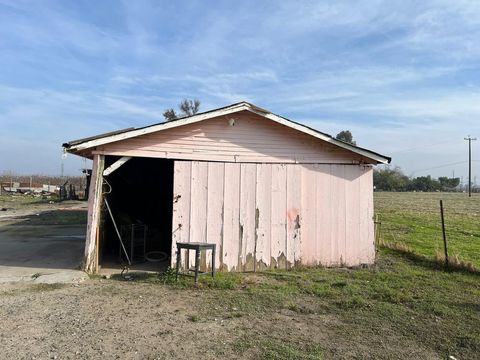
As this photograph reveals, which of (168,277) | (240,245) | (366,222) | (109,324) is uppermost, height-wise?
(366,222)

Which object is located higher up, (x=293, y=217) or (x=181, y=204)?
(x=181, y=204)

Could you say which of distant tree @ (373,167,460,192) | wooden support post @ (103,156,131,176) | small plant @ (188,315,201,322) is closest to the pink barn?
wooden support post @ (103,156,131,176)

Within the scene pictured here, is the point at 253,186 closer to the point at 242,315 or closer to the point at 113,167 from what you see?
the point at 113,167

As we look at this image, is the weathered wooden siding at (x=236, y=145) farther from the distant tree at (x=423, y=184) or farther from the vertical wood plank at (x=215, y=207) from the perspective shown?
the distant tree at (x=423, y=184)

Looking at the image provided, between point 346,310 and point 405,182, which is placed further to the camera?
point 405,182

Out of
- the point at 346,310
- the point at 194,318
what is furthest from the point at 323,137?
the point at 194,318

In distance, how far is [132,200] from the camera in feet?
45.1

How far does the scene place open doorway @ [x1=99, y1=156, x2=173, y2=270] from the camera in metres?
10.9

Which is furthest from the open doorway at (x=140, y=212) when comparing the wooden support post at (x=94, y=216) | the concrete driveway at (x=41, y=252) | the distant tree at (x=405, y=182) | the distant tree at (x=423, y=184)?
the distant tree at (x=423, y=184)

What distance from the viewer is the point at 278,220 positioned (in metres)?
9.48

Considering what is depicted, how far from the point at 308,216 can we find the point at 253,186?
4.92 feet

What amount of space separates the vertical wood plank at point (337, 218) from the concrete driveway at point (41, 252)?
5464 millimetres

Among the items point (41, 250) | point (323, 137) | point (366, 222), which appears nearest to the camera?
point (323, 137)

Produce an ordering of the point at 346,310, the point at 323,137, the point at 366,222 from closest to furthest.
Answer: the point at 346,310 < the point at 323,137 < the point at 366,222
